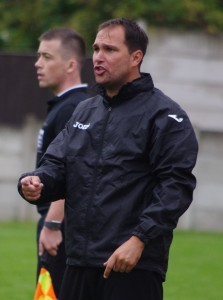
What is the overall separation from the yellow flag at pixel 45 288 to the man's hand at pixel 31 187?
1.30 m

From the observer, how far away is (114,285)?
5355mm

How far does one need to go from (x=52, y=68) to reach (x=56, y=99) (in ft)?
0.83

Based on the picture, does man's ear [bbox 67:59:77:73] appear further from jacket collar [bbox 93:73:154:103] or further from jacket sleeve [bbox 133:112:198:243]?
jacket sleeve [bbox 133:112:198:243]

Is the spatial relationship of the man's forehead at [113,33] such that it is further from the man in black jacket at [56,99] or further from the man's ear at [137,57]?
the man in black jacket at [56,99]

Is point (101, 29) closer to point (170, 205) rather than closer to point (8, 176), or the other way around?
point (170, 205)

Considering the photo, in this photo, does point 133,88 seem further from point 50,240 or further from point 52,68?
point 52,68

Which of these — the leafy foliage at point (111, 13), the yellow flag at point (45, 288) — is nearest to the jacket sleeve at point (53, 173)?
the yellow flag at point (45, 288)

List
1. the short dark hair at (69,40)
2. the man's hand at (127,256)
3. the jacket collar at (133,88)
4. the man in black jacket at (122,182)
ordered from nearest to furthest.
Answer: the man's hand at (127,256)
the man in black jacket at (122,182)
the jacket collar at (133,88)
the short dark hair at (69,40)

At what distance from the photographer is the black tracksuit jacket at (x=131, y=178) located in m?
5.29

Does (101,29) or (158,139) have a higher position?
(101,29)

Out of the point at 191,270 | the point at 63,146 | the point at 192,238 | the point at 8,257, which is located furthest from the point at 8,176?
the point at 63,146

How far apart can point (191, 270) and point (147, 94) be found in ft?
19.3

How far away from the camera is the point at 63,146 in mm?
5707

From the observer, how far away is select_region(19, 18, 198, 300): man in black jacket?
5.28 m
